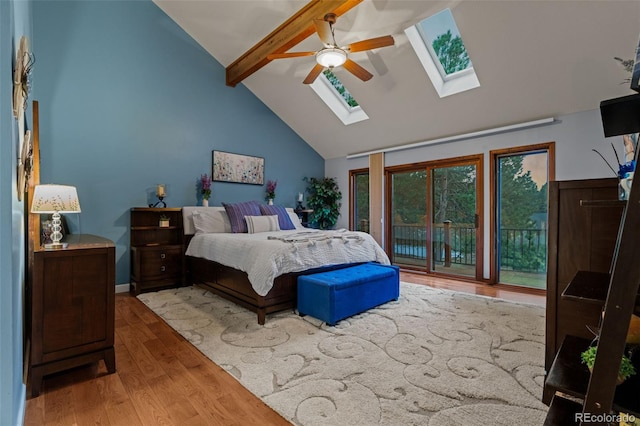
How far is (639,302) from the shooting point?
0.87 meters

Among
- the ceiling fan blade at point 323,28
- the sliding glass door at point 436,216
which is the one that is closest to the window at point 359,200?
the sliding glass door at point 436,216

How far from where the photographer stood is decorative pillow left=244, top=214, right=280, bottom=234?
14.4 feet

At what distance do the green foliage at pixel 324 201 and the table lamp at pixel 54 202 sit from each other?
180 inches

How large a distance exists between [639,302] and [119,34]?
5.54 m

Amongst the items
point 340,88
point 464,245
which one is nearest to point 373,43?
point 340,88

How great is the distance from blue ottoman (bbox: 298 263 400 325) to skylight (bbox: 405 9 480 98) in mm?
2705

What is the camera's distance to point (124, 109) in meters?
4.14

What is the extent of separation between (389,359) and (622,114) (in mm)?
1840

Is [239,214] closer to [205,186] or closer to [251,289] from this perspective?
[205,186]

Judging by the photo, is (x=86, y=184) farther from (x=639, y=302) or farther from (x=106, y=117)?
(x=639, y=302)

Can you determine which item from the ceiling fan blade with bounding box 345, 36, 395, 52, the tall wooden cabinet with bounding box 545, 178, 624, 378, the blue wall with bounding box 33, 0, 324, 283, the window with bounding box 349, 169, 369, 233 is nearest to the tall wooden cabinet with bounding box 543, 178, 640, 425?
the tall wooden cabinet with bounding box 545, 178, 624, 378

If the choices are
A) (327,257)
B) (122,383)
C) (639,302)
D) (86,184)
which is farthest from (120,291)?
(639,302)

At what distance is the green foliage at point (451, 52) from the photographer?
12.9 ft

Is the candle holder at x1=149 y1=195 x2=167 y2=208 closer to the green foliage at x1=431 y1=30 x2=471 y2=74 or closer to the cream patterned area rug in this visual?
the cream patterned area rug
